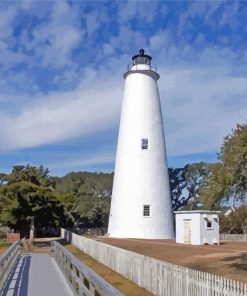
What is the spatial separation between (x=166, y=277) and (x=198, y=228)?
2294cm

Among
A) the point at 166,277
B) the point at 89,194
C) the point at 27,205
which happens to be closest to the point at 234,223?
the point at 27,205

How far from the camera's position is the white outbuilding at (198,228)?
32969mm

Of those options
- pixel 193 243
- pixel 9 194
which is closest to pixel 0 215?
pixel 9 194

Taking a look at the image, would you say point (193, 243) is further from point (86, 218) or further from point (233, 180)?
point (86, 218)

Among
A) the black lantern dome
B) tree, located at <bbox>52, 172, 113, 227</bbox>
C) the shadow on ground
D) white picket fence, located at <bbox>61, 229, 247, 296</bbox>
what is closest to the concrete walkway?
the shadow on ground

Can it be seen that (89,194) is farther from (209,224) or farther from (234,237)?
(209,224)

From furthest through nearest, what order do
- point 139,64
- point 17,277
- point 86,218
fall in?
1. point 86,218
2. point 139,64
3. point 17,277

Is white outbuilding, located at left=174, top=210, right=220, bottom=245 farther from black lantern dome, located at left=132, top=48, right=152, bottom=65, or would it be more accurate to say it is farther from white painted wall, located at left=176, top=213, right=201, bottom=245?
black lantern dome, located at left=132, top=48, right=152, bottom=65

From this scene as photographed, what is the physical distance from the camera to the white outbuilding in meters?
33.0

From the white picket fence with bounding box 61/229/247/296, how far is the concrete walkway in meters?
2.03

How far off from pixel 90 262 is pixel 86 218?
35.3 meters

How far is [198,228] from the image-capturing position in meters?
33.0

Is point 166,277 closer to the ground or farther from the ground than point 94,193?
closer to the ground

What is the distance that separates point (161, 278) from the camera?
11.0 m
